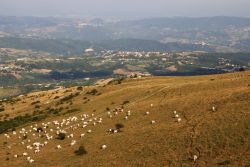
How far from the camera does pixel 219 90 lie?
88438 mm

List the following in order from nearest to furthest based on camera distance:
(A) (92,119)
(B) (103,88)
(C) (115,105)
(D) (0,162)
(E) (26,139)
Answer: (D) (0,162), (E) (26,139), (A) (92,119), (C) (115,105), (B) (103,88)

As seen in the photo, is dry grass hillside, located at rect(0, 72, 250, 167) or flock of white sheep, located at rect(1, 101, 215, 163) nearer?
dry grass hillside, located at rect(0, 72, 250, 167)

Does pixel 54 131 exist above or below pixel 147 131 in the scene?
below

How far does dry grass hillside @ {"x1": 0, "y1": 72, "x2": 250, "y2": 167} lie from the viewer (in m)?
61.5

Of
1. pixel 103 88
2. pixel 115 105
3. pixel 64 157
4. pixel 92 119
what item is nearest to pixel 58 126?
pixel 92 119

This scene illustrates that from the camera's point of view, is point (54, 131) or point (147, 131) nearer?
point (147, 131)

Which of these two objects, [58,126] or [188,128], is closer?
[188,128]

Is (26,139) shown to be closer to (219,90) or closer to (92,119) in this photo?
(92,119)

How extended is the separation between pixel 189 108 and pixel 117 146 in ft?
56.9

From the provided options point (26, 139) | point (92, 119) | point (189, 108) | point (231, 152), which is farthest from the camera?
point (92, 119)

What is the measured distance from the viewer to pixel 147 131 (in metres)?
73.8

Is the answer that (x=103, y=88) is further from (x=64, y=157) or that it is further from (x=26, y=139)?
(x=64, y=157)

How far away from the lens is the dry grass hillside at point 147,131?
61.5 meters

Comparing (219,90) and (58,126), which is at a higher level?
(219,90)
